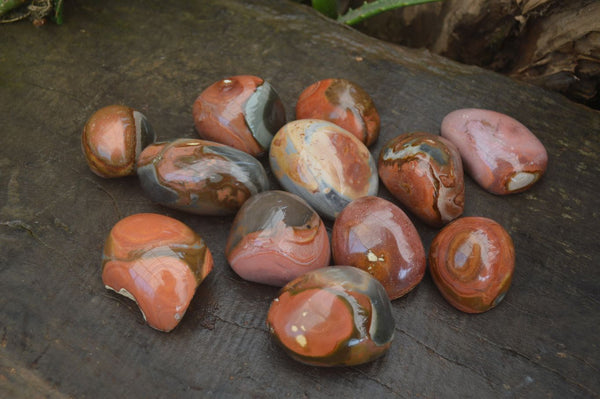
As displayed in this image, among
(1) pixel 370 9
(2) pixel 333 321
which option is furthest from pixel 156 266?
(1) pixel 370 9

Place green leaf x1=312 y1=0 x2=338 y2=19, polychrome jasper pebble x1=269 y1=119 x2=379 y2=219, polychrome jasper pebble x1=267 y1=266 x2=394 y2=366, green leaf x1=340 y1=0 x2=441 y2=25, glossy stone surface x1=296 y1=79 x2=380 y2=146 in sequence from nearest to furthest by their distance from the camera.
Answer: polychrome jasper pebble x1=267 y1=266 x2=394 y2=366 < polychrome jasper pebble x1=269 y1=119 x2=379 y2=219 < glossy stone surface x1=296 y1=79 x2=380 y2=146 < green leaf x1=340 y1=0 x2=441 y2=25 < green leaf x1=312 y1=0 x2=338 y2=19

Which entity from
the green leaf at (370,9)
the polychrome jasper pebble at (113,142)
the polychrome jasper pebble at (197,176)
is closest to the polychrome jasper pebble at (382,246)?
the polychrome jasper pebble at (197,176)

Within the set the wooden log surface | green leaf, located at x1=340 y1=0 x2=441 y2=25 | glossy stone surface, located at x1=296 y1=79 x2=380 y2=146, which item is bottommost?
the wooden log surface

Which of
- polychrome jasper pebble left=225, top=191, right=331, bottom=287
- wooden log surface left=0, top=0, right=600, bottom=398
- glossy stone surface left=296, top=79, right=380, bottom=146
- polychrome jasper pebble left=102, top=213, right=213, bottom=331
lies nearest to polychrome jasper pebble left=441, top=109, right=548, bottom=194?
wooden log surface left=0, top=0, right=600, bottom=398

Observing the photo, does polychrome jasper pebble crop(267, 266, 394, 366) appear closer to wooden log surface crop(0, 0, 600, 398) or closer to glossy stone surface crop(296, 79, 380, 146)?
wooden log surface crop(0, 0, 600, 398)

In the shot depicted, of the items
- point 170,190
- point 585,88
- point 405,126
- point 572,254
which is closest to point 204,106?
point 170,190

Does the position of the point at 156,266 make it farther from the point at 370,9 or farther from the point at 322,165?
the point at 370,9
